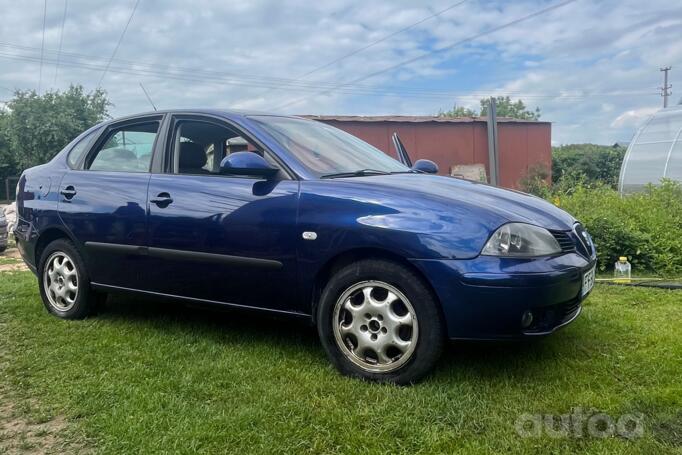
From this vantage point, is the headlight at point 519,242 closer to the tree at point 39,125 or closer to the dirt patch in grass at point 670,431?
the dirt patch in grass at point 670,431

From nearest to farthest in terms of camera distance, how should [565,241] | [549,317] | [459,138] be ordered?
[549,317] < [565,241] < [459,138]

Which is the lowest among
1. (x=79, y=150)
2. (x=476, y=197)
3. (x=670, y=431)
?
(x=670, y=431)

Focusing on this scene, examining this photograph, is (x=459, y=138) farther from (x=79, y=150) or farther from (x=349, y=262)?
(x=349, y=262)

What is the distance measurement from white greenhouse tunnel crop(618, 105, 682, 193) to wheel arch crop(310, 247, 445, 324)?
11.4m

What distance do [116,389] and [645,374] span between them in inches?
111

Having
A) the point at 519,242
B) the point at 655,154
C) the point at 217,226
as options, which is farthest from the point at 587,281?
the point at 655,154

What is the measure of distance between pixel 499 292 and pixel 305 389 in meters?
1.10

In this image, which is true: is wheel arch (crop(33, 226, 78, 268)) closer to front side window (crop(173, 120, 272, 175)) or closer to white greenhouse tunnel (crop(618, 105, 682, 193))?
front side window (crop(173, 120, 272, 175))

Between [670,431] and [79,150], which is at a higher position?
[79,150]

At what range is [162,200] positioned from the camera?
148 inches

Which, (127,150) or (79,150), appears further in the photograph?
(79,150)

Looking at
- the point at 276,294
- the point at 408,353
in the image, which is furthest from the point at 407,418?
the point at 276,294

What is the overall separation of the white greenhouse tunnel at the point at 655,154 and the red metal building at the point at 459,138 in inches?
219

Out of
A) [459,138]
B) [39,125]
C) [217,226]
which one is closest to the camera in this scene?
[217,226]
